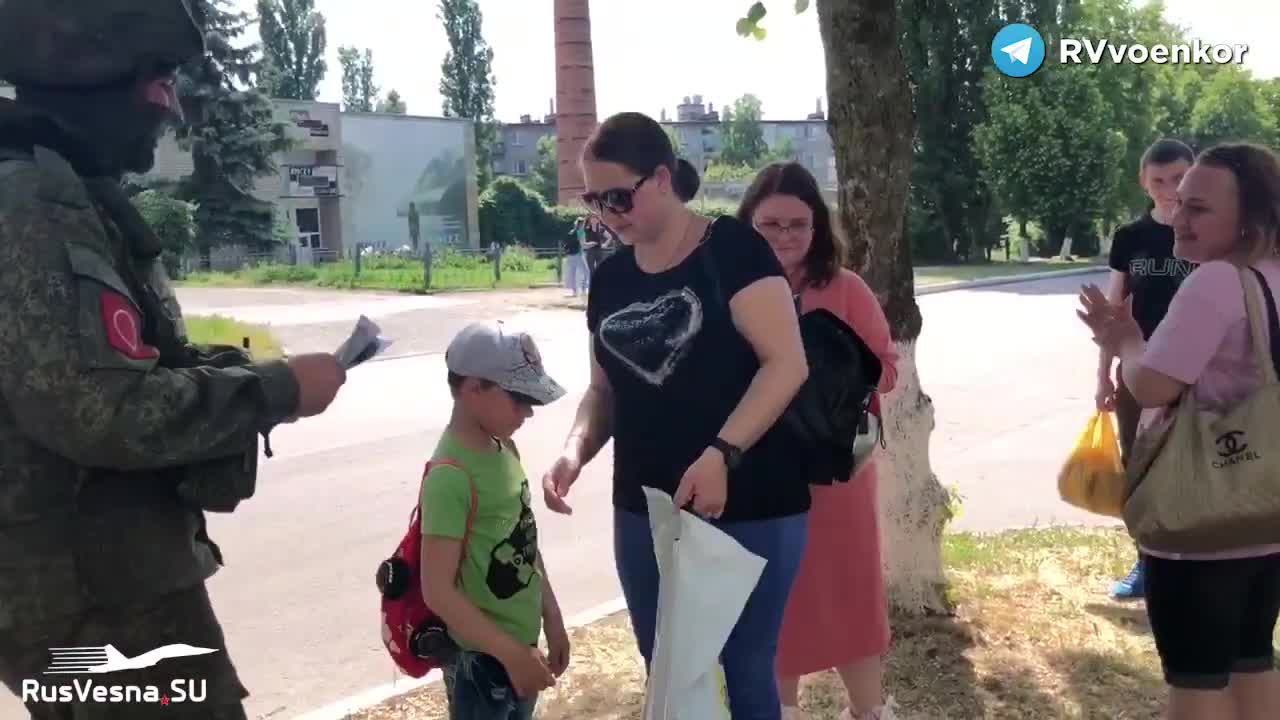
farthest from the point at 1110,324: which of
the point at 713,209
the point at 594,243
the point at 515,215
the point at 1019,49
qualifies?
the point at 515,215

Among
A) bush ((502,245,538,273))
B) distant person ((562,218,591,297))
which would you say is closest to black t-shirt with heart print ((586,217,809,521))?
distant person ((562,218,591,297))

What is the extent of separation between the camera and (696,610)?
2305mm

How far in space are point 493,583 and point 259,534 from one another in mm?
4318

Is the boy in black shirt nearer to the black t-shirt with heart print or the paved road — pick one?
the paved road

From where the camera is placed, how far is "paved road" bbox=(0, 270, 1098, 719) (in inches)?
187

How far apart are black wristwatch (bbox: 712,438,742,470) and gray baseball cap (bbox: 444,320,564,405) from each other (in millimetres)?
418

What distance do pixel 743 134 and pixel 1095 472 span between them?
82568mm

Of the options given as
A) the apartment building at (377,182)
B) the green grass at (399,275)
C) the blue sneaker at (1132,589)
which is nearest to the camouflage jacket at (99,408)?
the blue sneaker at (1132,589)

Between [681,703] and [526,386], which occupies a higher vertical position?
[526,386]

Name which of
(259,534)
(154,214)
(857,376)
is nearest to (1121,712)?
(857,376)

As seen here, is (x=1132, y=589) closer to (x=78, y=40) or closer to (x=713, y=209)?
(x=78, y=40)

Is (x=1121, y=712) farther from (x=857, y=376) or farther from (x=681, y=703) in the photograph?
(x=681, y=703)

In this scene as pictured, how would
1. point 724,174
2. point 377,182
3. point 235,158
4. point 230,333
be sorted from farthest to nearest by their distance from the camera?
1. point 724,174
2. point 377,182
3. point 235,158
4. point 230,333

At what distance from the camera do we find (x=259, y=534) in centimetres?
632
